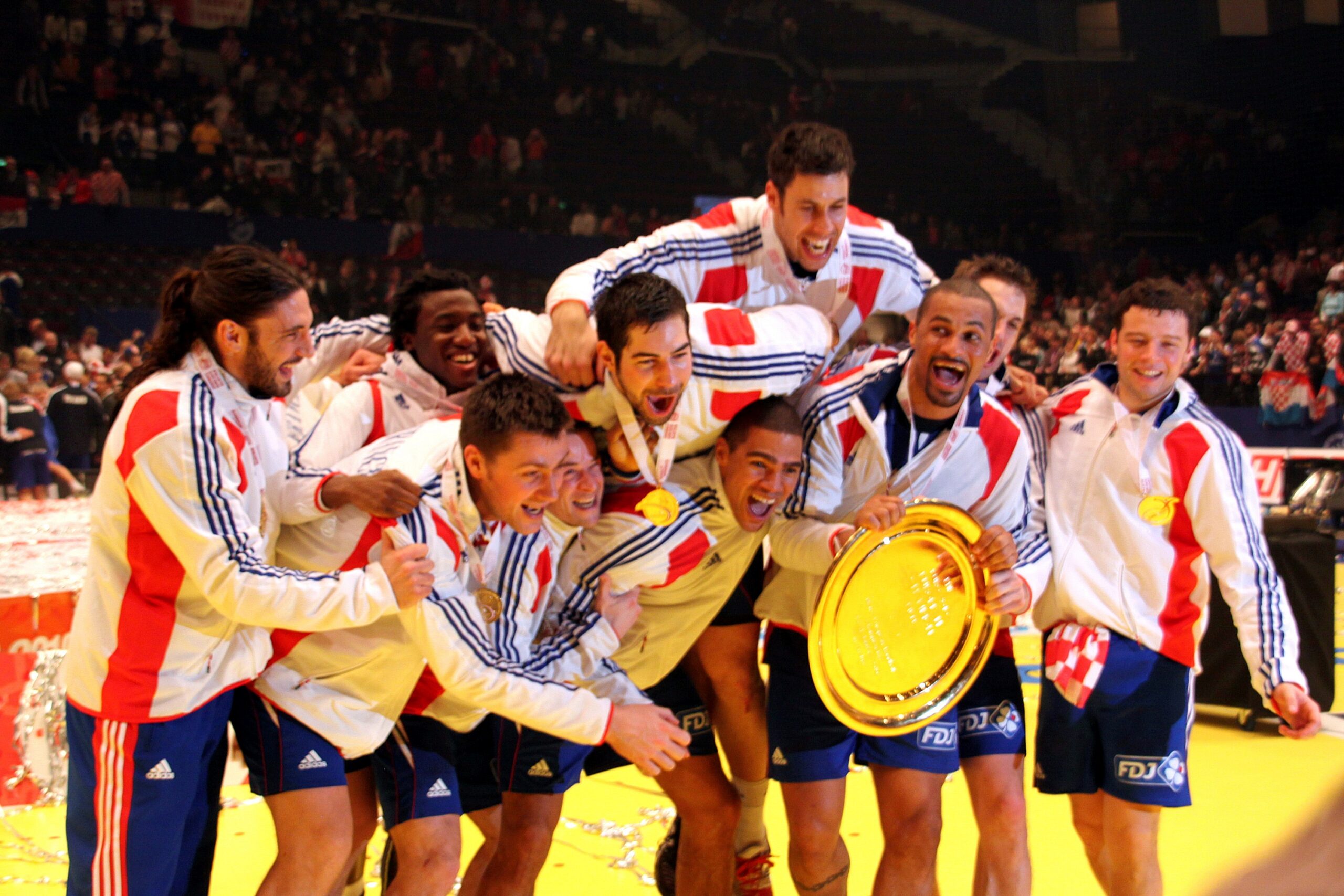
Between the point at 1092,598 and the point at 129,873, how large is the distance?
8.61 ft

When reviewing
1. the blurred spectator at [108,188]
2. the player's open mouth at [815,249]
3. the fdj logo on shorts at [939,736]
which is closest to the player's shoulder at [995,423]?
the player's open mouth at [815,249]

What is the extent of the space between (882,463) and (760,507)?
1.22 ft

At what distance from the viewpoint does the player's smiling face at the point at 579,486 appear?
3021 millimetres

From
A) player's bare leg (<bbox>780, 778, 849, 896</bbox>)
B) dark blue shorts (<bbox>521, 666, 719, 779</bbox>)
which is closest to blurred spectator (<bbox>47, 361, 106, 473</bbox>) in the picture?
dark blue shorts (<bbox>521, 666, 719, 779</bbox>)

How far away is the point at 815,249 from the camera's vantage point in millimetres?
3447

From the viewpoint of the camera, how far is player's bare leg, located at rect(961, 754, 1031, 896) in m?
3.27

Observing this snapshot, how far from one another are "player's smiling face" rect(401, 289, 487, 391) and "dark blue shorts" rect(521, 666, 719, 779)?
1.08m

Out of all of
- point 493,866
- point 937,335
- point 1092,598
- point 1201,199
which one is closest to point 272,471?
point 493,866

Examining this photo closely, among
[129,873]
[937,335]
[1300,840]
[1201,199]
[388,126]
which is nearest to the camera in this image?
[1300,840]

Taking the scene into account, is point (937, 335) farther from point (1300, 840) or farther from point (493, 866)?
point (1300, 840)

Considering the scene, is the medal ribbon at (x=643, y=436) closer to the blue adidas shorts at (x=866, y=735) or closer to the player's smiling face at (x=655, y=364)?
the player's smiling face at (x=655, y=364)

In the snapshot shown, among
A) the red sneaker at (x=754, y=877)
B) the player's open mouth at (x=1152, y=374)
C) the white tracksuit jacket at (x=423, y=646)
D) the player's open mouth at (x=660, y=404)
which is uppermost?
the player's open mouth at (x=1152, y=374)

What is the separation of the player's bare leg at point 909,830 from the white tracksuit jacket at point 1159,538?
0.62 m

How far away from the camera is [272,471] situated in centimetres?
299
